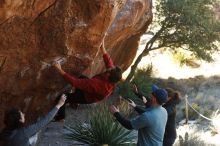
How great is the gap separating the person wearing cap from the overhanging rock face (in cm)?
235

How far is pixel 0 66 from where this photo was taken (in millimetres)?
8398

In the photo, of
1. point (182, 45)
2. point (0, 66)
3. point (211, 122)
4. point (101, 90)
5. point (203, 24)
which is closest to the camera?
point (0, 66)

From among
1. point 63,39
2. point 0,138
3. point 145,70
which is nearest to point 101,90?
point 63,39

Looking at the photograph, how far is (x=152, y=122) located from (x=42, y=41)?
114 inches

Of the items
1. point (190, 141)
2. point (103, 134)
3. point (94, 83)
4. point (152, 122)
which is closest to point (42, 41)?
point (94, 83)

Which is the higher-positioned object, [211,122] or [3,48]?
[3,48]

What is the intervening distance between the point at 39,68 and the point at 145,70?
486 inches

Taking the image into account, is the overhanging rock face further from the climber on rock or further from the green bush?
the green bush

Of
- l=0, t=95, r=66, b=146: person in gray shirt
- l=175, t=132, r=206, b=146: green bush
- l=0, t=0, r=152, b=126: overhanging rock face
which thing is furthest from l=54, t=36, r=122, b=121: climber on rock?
l=175, t=132, r=206, b=146: green bush

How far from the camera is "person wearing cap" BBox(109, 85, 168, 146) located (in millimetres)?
6926

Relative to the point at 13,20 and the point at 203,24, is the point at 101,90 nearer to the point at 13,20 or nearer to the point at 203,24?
the point at 13,20

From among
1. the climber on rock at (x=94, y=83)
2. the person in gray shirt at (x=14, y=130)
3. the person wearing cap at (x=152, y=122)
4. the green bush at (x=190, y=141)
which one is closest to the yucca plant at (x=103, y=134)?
the climber on rock at (x=94, y=83)

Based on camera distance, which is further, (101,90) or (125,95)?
(125,95)

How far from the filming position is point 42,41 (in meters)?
8.71
